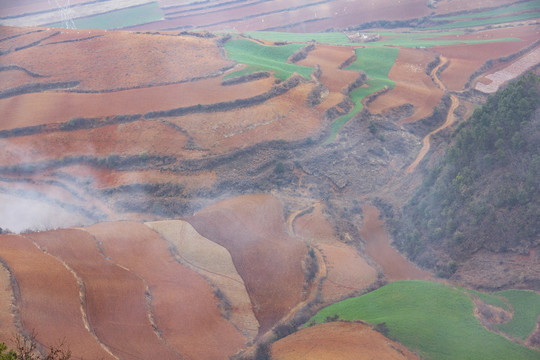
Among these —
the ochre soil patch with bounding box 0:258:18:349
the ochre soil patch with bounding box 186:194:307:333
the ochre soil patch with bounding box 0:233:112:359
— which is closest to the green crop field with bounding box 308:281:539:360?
the ochre soil patch with bounding box 186:194:307:333

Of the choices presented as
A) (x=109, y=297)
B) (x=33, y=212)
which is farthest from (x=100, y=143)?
(x=109, y=297)

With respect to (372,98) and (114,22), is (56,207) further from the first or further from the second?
(114,22)

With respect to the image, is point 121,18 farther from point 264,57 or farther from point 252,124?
point 252,124

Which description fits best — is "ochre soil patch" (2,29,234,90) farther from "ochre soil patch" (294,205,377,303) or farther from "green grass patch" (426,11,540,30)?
"green grass patch" (426,11,540,30)

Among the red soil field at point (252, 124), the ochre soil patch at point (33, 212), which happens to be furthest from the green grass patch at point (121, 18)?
the ochre soil patch at point (33, 212)

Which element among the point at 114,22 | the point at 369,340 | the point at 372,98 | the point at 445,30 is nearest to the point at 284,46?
the point at 372,98
